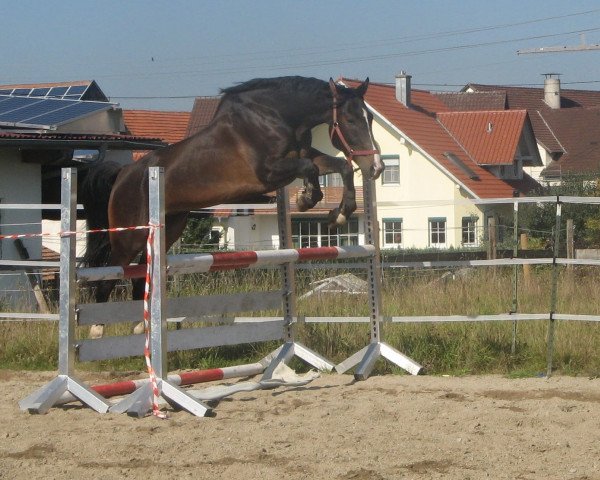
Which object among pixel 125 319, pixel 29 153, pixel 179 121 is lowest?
pixel 125 319

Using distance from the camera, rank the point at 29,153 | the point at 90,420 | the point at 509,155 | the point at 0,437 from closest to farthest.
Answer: the point at 0,437 < the point at 90,420 < the point at 29,153 < the point at 509,155

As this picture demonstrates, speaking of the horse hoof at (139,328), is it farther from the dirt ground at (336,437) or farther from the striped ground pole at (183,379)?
the dirt ground at (336,437)

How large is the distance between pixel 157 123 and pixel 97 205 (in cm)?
3219

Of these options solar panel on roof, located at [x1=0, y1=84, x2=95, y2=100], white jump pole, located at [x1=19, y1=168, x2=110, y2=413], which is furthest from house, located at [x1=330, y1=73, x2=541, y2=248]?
white jump pole, located at [x1=19, y1=168, x2=110, y2=413]

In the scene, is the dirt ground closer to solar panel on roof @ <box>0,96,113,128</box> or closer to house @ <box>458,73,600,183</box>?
solar panel on roof @ <box>0,96,113,128</box>

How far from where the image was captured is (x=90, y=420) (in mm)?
5918

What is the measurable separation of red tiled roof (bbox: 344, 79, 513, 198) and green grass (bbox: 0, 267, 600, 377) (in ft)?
87.1

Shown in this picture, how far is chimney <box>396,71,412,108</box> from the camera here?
40.4 meters

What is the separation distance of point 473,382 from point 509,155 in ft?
113

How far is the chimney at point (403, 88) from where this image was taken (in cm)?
4045

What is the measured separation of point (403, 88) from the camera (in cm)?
4103

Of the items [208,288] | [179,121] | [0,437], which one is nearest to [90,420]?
[0,437]

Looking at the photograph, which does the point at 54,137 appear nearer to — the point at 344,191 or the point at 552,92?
the point at 344,191

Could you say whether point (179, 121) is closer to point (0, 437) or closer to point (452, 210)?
point (452, 210)
